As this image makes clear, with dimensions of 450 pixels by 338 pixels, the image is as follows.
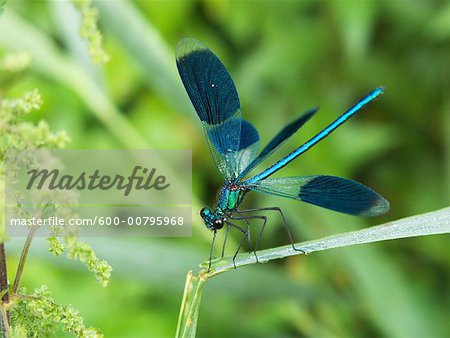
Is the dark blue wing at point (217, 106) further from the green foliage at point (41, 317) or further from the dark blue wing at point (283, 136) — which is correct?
the green foliage at point (41, 317)

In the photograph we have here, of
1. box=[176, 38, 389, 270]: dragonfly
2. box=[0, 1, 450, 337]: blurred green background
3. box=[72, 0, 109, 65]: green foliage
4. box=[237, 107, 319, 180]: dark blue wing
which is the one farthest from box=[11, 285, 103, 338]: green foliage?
box=[0, 1, 450, 337]: blurred green background

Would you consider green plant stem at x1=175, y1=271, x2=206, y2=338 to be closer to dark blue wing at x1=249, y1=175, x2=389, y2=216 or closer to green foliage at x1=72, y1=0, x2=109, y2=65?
green foliage at x1=72, y1=0, x2=109, y2=65

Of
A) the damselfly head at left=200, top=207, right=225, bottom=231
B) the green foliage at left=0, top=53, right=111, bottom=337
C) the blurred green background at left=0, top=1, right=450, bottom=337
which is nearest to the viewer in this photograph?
the green foliage at left=0, top=53, right=111, bottom=337

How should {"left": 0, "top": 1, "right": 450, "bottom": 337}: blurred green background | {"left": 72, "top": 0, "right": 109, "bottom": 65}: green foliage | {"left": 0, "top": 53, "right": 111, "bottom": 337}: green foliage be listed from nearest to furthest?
{"left": 0, "top": 53, "right": 111, "bottom": 337}: green foliage < {"left": 72, "top": 0, "right": 109, "bottom": 65}: green foliage < {"left": 0, "top": 1, "right": 450, "bottom": 337}: blurred green background

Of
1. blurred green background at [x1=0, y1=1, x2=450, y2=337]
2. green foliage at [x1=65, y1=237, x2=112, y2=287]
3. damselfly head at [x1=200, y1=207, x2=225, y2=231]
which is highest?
blurred green background at [x1=0, y1=1, x2=450, y2=337]

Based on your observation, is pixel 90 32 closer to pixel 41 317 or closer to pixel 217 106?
pixel 41 317

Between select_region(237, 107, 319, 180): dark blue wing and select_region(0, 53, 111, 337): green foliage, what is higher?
select_region(237, 107, 319, 180): dark blue wing

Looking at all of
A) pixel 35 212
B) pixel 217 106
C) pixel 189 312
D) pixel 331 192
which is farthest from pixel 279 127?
pixel 35 212
